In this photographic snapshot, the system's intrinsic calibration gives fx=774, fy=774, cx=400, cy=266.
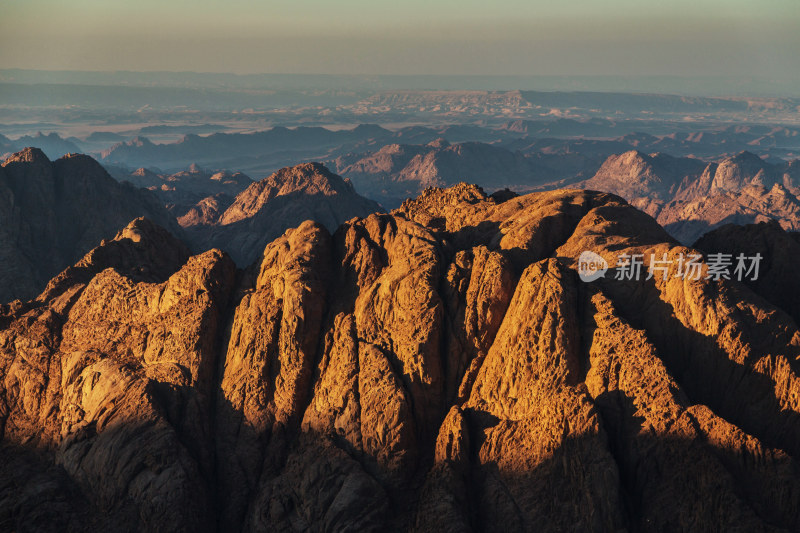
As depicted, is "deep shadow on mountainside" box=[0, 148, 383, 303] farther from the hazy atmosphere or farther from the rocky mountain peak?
the hazy atmosphere

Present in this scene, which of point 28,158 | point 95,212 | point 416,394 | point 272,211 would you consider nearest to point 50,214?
point 95,212

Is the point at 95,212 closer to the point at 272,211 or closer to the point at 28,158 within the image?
the point at 28,158

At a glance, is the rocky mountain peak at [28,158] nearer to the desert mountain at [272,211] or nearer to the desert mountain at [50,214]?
the desert mountain at [50,214]

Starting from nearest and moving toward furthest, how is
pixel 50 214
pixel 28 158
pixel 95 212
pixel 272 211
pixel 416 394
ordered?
pixel 416 394, pixel 50 214, pixel 95 212, pixel 28 158, pixel 272 211

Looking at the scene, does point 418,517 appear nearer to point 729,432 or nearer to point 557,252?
point 729,432

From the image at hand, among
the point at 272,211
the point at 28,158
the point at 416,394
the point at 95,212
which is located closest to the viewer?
the point at 416,394
